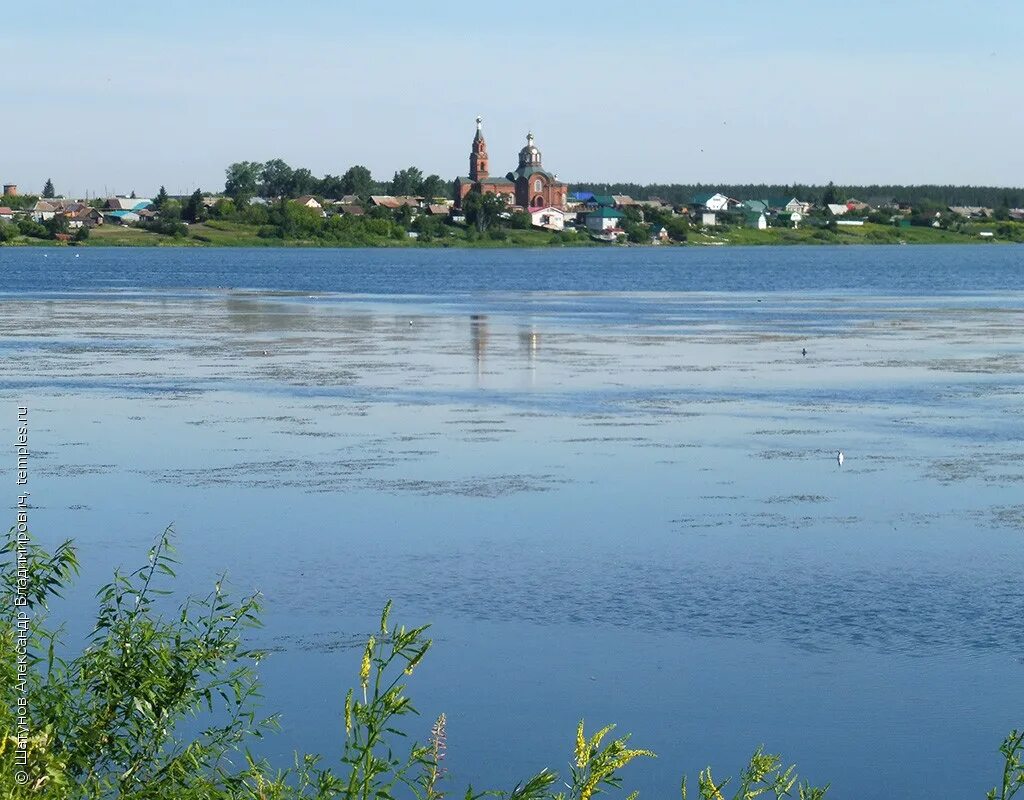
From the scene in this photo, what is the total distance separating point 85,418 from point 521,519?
9.49 metres

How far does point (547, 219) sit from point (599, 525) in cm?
18079

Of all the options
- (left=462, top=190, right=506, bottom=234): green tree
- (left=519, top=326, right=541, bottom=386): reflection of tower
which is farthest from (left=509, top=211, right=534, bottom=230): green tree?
(left=519, top=326, right=541, bottom=386): reflection of tower

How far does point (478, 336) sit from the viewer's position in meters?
39.8

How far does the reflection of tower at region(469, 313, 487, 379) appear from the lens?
106ft

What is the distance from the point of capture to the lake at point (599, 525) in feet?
35.3

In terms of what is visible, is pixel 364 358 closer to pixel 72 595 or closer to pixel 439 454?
pixel 439 454

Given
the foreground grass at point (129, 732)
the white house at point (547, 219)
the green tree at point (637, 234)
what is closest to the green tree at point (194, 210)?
the white house at point (547, 219)

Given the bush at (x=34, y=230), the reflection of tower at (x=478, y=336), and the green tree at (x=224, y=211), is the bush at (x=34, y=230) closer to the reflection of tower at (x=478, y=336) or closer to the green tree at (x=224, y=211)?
the green tree at (x=224, y=211)

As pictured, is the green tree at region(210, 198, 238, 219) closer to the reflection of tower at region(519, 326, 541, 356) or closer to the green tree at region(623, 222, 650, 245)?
the green tree at region(623, 222, 650, 245)

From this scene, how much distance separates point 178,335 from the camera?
3984cm

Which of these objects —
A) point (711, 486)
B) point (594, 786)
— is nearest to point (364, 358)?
point (711, 486)

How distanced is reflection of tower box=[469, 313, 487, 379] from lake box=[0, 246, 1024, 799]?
290mm

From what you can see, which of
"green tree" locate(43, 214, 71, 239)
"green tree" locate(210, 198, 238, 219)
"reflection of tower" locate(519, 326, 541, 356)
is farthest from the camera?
"green tree" locate(210, 198, 238, 219)

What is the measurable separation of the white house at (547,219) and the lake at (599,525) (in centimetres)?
15796
